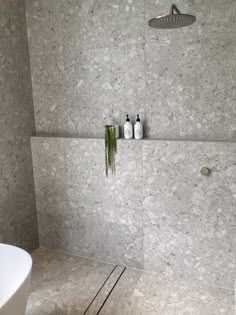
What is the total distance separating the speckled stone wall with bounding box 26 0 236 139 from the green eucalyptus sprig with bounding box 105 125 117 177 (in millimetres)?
143

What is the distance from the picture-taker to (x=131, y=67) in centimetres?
223

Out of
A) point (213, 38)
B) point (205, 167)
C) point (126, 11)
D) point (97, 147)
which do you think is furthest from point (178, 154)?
point (126, 11)

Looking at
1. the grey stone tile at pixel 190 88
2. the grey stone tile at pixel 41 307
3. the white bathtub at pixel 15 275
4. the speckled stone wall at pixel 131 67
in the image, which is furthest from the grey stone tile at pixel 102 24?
the grey stone tile at pixel 41 307

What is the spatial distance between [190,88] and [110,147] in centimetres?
77

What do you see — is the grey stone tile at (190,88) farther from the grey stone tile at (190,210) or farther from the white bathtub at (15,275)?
the white bathtub at (15,275)

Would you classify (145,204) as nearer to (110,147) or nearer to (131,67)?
(110,147)

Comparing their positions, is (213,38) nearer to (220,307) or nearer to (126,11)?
(126,11)

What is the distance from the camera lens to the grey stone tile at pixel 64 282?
2.07 metres

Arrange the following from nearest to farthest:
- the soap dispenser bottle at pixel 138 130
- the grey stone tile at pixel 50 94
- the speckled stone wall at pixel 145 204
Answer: the speckled stone wall at pixel 145 204 → the soap dispenser bottle at pixel 138 130 → the grey stone tile at pixel 50 94

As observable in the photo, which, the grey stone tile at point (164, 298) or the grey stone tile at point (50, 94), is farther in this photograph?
the grey stone tile at point (50, 94)

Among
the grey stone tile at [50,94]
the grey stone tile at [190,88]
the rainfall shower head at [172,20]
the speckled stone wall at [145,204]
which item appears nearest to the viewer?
the rainfall shower head at [172,20]

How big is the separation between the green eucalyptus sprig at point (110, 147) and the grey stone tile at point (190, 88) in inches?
12.5

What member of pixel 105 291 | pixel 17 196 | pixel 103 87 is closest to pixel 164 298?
pixel 105 291

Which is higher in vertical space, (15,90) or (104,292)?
(15,90)
